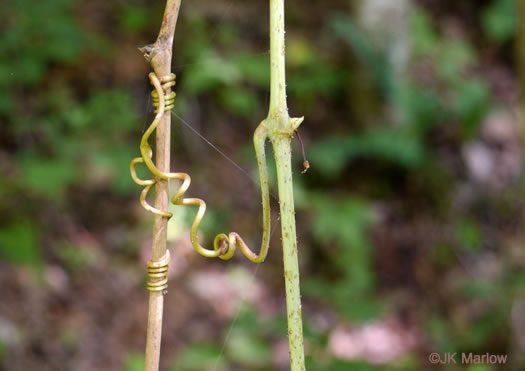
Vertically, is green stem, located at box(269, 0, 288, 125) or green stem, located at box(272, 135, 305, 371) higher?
green stem, located at box(269, 0, 288, 125)

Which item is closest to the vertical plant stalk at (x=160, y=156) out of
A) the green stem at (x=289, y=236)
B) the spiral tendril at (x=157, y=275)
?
the spiral tendril at (x=157, y=275)

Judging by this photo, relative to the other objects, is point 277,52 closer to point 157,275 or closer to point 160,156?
point 160,156

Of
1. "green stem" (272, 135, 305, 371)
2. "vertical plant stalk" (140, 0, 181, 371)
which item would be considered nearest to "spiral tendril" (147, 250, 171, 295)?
"vertical plant stalk" (140, 0, 181, 371)

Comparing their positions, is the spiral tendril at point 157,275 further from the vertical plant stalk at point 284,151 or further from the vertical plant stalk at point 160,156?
the vertical plant stalk at point 284,151

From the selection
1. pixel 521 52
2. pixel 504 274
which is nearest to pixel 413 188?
pixel 504 274

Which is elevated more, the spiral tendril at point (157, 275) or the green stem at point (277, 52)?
the green stem at point (277, 52)

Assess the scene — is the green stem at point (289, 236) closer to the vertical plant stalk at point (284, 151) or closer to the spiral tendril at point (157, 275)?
the vertical plant stalk at point (284, 151)

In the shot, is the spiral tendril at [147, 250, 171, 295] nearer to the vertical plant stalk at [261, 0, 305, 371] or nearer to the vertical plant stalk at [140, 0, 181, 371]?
the vertical plant stalk at [140, 0, 181, 371]
